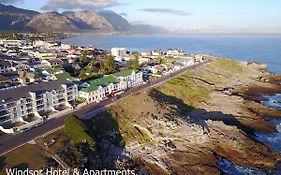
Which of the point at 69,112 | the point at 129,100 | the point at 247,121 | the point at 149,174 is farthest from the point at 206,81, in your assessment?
the point at 149,174

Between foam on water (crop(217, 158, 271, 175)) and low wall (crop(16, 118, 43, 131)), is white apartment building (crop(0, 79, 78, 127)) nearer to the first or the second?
low wall (crop(16, 118, 43, 131))

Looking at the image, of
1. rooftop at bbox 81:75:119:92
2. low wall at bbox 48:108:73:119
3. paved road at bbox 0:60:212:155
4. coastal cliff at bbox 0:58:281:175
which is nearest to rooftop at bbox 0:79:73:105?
rooftop at bbox 81:75:119:92

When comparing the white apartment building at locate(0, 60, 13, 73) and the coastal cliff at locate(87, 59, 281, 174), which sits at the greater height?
the white apartment building at locate(0, 60, 13, 73)

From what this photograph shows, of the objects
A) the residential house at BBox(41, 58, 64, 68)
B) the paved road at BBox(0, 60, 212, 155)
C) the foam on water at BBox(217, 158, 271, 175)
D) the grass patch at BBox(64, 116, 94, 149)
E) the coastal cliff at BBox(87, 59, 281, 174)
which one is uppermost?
the residential house at BBox(41, 58, 64, 68)

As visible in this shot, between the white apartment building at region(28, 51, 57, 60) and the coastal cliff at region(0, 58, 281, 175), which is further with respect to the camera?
the white apartment building at region(28, 51, 57, 60)

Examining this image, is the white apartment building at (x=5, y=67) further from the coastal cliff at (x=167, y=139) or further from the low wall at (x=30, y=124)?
the low wall at (x=30, y=124)

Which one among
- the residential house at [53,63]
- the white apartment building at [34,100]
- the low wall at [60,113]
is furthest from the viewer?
the residential house at [53,63]

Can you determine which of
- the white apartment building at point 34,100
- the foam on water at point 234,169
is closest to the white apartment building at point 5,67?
the white apartment building at point 34,100
